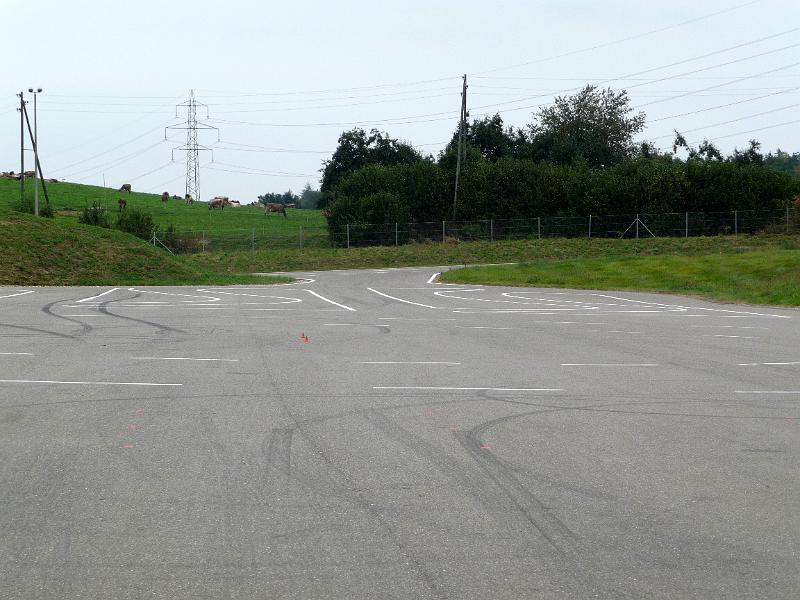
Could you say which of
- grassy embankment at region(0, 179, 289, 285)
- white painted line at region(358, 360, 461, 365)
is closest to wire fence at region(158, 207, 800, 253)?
grassy embankment at region(0, 179, 289, 285)

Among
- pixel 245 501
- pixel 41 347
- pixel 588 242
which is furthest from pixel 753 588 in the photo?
pixel 588 242

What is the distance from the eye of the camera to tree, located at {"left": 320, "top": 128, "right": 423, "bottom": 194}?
95375 millimetres

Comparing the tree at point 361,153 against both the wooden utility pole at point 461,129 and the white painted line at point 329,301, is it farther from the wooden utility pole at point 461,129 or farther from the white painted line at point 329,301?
the white painted line at point 329,301

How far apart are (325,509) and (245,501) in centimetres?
57

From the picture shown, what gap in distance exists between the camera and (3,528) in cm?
595

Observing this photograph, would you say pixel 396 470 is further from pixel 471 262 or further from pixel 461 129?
pixel 461 129

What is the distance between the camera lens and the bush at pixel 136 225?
60.9m

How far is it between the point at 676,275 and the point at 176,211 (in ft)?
200

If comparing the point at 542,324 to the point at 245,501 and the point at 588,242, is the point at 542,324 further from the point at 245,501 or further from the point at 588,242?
the point at 588,242

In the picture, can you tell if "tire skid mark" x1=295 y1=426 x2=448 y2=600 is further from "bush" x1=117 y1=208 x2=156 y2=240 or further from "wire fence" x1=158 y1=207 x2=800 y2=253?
"wire fence" x1=158 y1=207 x2=800 y2=253

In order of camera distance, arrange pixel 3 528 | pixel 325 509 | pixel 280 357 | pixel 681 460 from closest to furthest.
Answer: pixel 3 528
pixel 325 509
pixel 681 460
pixel 280 357

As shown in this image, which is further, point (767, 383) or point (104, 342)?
point (104, 342)

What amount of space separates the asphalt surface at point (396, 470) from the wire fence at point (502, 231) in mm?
48633

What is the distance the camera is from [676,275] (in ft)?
132
